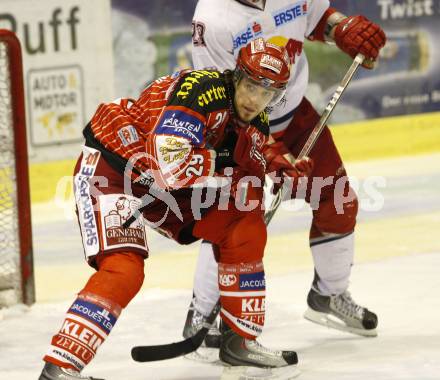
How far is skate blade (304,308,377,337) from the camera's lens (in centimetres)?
422

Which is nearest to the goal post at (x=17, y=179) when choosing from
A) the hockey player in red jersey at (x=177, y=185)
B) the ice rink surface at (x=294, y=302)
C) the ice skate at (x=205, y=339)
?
the ice rink surface at (x=294, y=302)

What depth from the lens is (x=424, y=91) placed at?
7895 mm

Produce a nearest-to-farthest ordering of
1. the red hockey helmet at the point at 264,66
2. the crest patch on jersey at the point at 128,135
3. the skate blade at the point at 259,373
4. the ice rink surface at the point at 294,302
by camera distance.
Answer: the red hockey helmet at the point at 264,66, the crest patch on jersey at the point at 128,135, the skate blade at the point at 259,373, the ice rink surface at the point at 294,302

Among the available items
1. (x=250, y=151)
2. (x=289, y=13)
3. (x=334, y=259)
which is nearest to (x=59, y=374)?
(x=250, y=151)

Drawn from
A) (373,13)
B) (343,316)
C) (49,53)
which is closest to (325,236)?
(343,316)

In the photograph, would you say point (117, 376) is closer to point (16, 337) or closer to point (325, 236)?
point (16, 337)

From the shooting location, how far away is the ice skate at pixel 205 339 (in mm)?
3998

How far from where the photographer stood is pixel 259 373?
3725mm

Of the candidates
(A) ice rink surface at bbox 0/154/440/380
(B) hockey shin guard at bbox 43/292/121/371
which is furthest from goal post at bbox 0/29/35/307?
(B) hockey shin guard at bbox 43/292/121/371

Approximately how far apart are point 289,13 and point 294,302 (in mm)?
1174

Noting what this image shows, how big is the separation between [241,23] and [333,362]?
1.17m

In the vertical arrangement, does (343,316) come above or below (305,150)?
below

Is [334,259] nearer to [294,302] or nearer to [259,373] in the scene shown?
[294,302]

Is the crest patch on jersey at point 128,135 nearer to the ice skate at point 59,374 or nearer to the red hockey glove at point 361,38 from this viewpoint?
the ice skate at point 59,374
